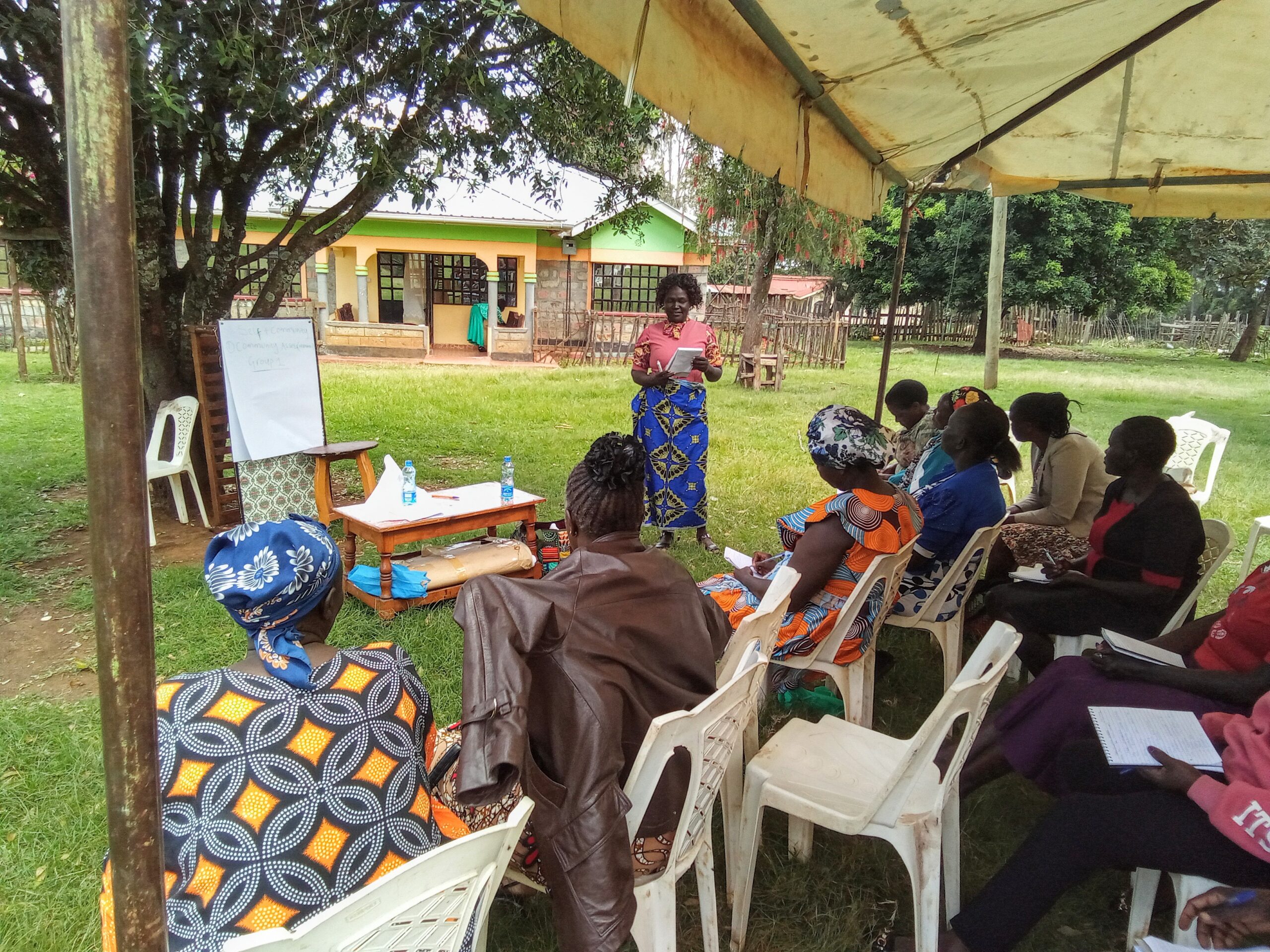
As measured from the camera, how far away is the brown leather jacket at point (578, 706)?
1.58m

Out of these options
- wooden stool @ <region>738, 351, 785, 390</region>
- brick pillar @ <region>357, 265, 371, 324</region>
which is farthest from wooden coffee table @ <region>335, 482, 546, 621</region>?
brick pillar @ <region>357, 265, 371, 324</region>

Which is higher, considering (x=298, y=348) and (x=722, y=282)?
(x=722, y=282)

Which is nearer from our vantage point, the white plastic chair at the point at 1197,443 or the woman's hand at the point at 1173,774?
the woman's hand at the point at 1173,774

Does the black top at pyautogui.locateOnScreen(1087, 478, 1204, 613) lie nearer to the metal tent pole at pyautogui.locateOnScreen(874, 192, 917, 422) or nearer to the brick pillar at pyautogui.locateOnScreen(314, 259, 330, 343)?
the metal tent pole at pyautogui.locateOnScreen(874, 192, 917, 422)

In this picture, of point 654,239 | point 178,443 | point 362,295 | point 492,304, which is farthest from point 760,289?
point 178,443

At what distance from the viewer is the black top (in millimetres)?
3074

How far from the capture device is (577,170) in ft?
26.9

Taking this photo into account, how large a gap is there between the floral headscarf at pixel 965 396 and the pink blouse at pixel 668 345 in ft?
5.28

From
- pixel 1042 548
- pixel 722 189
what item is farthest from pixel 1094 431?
pixel 1042 548

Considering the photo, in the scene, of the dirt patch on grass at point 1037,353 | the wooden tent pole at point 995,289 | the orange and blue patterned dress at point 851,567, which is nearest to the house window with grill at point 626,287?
the dirt patch on grass at point 1037,353

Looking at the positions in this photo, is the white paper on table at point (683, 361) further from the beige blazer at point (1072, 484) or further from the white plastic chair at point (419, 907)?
the white plastic chair at point (419, 907)

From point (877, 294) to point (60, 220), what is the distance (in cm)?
2240

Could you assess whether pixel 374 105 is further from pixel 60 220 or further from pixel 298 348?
pixel 60 220

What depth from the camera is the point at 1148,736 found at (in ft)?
7.02
